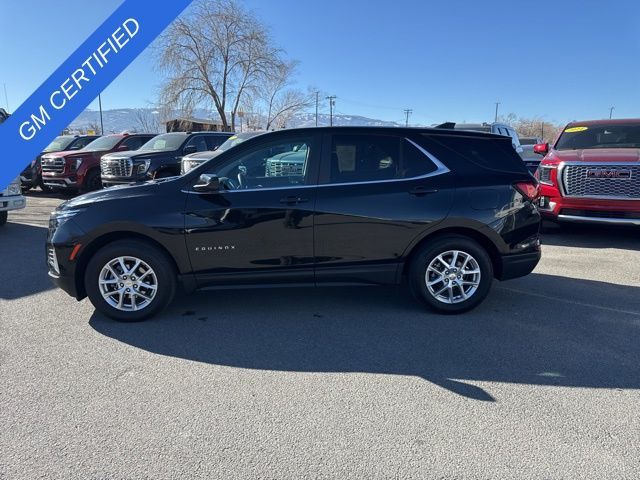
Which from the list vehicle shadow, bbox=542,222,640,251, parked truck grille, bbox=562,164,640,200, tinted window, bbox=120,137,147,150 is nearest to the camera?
parked truck grille, bbox=562,164,640,200

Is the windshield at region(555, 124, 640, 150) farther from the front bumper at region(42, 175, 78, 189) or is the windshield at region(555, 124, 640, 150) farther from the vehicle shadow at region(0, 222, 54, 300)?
the front bumper at region(42, 175, 78, 189)

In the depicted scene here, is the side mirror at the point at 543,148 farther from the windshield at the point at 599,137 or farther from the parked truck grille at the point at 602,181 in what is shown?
the parked truck grille at the point at 602,181

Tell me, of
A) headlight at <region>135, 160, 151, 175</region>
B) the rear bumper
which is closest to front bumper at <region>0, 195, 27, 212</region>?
headlight at <region>135, 160, 151, 175</region>

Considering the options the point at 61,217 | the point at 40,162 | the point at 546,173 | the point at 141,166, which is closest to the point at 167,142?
the point at 141,166

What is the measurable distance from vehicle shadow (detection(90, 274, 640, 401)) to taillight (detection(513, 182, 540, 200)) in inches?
44.3

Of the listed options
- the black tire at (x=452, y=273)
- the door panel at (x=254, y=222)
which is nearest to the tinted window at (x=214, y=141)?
the door panel at (x=254, y=222)

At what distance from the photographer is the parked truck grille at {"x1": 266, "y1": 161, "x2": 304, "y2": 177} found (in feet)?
14.5

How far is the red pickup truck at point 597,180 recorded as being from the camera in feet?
23.8

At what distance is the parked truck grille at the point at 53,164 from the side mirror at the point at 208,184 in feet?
37.3

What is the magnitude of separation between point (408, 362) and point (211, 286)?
76.3 inches

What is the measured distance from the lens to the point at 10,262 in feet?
21.5

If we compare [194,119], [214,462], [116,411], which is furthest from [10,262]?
[194,119]

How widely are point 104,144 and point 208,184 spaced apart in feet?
39.8

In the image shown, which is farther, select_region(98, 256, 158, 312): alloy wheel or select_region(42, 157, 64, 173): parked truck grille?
select_region(42, 157, 64, 173): parked truck grille
